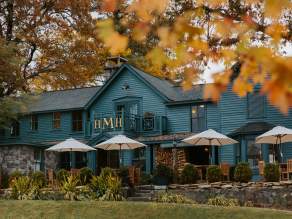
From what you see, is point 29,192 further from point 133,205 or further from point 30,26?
point 30,26

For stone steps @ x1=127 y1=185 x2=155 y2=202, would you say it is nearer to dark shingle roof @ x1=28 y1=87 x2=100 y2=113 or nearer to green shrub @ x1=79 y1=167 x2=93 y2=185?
green shrub @ x1=79 y1=167 x2=93 y2=185

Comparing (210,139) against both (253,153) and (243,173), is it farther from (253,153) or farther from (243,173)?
(253,153)

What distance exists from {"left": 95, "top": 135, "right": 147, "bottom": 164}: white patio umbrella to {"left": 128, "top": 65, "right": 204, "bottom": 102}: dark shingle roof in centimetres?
592

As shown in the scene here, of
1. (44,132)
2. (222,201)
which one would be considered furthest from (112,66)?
(222,201)

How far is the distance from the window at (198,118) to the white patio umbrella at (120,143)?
5511 mm

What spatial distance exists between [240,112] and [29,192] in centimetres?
1266

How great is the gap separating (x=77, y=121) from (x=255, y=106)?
12284 millimetres

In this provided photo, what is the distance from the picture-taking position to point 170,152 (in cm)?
3244

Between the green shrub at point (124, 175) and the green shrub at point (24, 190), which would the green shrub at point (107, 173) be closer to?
the green shrub at point (124, 175)

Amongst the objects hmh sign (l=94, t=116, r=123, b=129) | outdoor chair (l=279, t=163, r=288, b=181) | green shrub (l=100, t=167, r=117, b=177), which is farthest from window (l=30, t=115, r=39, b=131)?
outdoor chair (l=279, t=163, r=288, b=181)

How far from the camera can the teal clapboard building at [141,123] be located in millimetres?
29781

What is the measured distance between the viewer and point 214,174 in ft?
77.6

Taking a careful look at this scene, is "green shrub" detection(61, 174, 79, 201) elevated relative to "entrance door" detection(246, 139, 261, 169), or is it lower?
lower

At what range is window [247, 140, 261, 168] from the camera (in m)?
28.8
